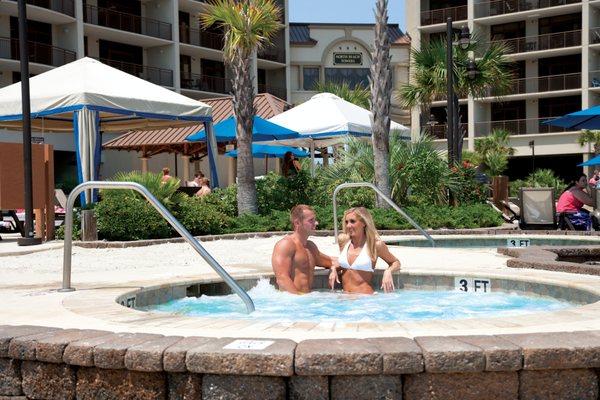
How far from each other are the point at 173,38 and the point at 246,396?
38.1 metres

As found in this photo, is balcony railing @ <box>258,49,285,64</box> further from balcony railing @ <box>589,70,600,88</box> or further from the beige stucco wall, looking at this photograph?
balcony railing @ <box>589,70,600,88</box>

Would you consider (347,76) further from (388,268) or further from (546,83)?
Answer: (388,268)

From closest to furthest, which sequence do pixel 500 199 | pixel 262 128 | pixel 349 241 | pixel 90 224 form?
1. pixel 349 241
2. pixel 90 224
3. pixel 262 128
4. pixel 500 199

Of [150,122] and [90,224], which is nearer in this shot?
[90,224]

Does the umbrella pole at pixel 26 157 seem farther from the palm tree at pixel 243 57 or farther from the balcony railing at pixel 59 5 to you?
the balcony railing at pixel 59 5

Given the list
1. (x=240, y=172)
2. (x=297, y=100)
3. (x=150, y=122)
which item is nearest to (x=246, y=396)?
(x=240, y=172)

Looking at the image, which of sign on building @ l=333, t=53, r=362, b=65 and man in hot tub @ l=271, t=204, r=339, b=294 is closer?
man in hot tub @ l=271, t=204, r=339, b=294

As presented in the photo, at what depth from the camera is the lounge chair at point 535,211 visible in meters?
14.9

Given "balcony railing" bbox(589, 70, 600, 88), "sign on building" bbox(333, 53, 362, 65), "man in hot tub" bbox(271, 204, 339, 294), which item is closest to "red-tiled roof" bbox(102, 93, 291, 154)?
"sign on building" bbox(333, 53, 362, 65)

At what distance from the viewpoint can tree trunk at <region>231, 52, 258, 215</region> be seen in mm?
16438

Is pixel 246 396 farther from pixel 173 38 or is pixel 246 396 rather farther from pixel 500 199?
pixel 173 38

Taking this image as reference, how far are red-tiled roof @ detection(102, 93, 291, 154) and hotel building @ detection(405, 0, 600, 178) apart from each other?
17.0 m

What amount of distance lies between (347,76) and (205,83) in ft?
36.8

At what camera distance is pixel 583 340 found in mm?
3721
